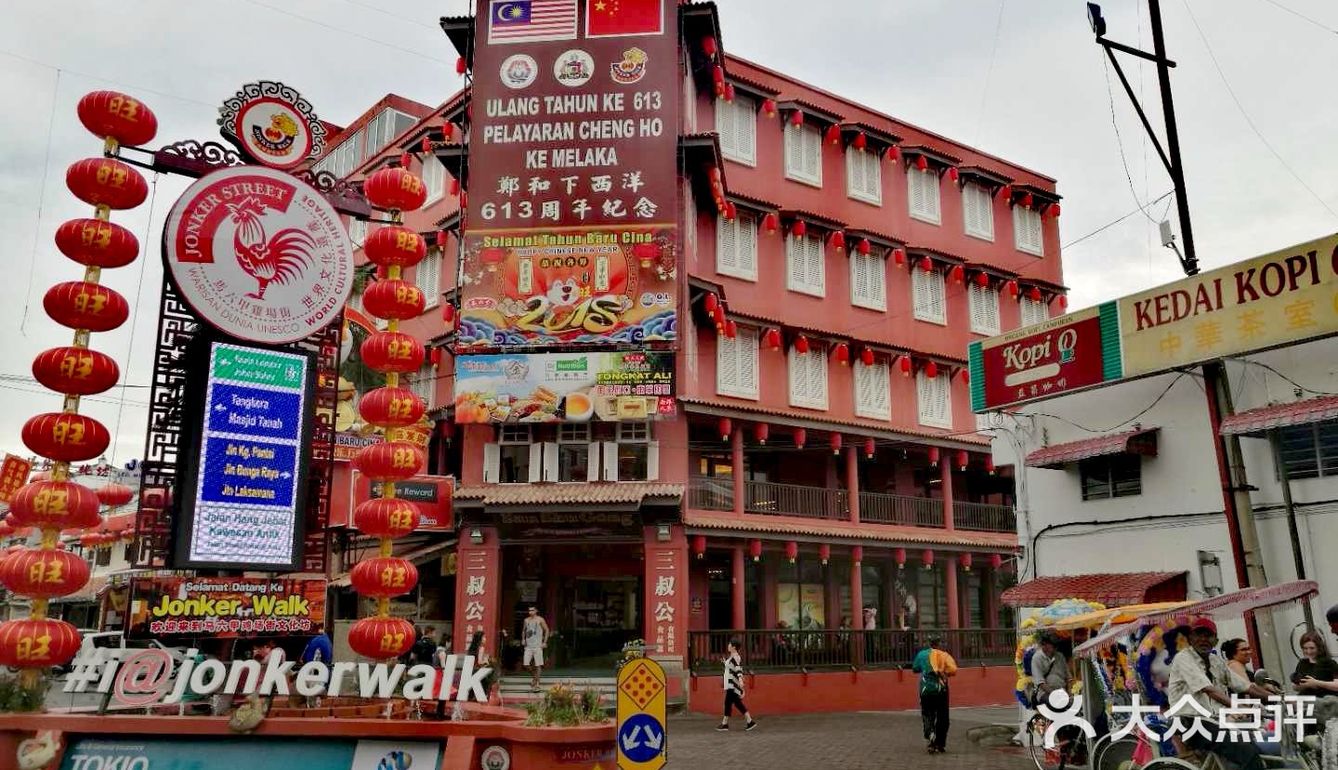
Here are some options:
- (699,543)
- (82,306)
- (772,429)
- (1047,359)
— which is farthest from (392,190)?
(772,429)

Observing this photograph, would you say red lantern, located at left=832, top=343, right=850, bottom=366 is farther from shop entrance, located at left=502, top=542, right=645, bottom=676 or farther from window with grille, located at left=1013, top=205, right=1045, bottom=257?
window with grille, located at left=1013, top=205, right=1045, bottom=257

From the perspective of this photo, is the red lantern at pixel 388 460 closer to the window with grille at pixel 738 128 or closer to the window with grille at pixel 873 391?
the window with grille at pixel 738 128

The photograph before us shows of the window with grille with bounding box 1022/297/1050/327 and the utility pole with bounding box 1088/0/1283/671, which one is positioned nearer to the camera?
the utility pole with bounding box 1088/0/1283/671

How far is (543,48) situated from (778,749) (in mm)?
17294

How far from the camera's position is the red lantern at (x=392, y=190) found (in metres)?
14.1

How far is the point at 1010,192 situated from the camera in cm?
3278

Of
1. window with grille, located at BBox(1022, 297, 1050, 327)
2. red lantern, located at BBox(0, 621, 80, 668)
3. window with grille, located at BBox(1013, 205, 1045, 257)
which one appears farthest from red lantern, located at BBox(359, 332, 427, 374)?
window with grille, located at BBox(1013, 205, 1045, 257)

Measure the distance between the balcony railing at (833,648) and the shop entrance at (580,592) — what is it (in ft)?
10.1

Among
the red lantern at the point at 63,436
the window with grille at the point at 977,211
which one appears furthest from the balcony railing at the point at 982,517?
the red lantern at the point at 63,436

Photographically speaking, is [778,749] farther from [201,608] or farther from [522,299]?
[522,299]

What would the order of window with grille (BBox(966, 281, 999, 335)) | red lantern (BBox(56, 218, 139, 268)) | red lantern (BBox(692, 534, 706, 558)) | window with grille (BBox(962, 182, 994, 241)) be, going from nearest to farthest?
red lantern (BBox(56, 218, 139, 268)) < red lantern (BBox(692, 534, 706, 558)) < window with grille (BBox(966, 281, 999, 335)) < window with grille (BBox(962, 182, 994, 241))

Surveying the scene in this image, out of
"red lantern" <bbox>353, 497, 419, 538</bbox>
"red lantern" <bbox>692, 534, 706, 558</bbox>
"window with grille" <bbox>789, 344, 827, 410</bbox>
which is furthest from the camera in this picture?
"window with grille" <bbox>789, 344, 827, 410</bbox>

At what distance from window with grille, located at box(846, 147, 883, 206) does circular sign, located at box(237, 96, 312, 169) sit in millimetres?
17830

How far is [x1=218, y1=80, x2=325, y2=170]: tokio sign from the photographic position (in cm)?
1491
